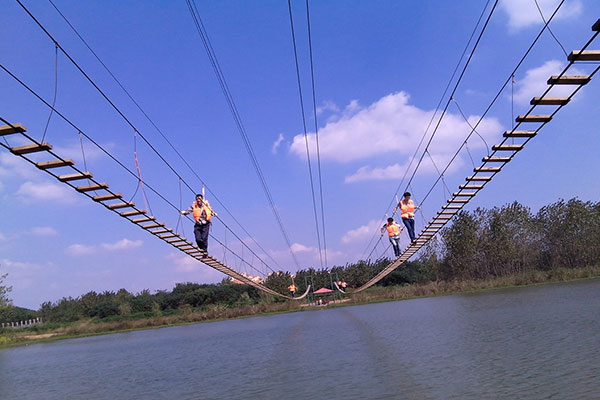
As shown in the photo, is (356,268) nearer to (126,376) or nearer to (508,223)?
(508,223)

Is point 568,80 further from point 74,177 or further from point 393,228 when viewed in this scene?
point 393,228

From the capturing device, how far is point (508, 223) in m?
52.2

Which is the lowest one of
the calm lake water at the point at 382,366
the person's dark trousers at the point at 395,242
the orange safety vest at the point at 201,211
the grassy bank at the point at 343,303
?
the calm lake water at the point at 382,366

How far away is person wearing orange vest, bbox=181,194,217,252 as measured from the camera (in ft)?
46.8

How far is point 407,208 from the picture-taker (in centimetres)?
1833

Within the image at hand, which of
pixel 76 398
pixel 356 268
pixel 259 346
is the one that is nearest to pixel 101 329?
pixel 356 268

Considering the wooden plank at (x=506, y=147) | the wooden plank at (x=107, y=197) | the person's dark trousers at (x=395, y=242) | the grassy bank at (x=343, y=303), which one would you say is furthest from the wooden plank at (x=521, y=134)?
the grassy bank at (x=343, y=303)

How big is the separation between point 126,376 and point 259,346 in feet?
16.2

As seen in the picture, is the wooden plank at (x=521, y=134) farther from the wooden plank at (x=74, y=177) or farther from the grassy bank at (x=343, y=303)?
the grassy bank at (x=343, y=303)

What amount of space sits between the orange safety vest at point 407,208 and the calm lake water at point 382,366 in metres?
3.97

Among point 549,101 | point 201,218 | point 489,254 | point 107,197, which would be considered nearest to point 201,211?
point 201,218

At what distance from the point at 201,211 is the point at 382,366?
6608 millimetres

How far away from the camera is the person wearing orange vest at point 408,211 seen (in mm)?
18297

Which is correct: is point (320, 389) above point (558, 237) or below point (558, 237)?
below
